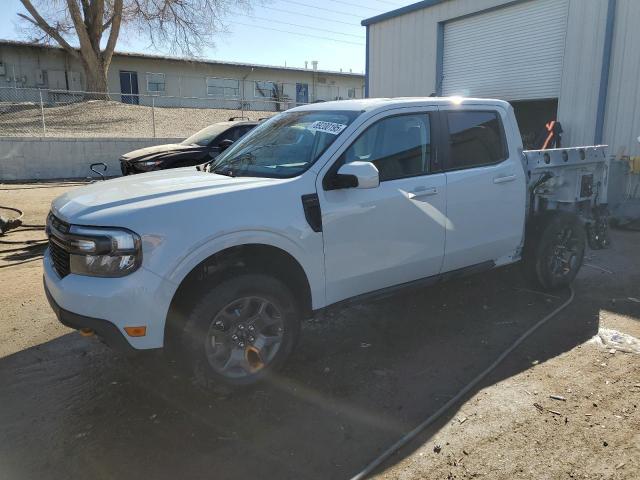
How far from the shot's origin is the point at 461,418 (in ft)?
10.5

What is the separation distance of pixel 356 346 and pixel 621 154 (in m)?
8.43

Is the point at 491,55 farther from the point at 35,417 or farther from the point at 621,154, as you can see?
the point at 35,417

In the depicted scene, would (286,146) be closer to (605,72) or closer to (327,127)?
(327,127)

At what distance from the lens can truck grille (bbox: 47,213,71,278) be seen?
126 inches

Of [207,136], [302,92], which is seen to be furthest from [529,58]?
[302,92]

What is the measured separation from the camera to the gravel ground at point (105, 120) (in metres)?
18.2

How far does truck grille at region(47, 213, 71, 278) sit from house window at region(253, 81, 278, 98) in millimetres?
33448

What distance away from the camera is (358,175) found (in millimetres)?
3455

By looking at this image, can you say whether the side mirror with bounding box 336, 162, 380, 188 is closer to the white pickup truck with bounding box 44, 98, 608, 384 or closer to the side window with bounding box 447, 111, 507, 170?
the white pickup truck with bounding box 44, 98, 608, 384

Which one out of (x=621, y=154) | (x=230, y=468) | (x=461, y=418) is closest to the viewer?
(x=230, y=468)

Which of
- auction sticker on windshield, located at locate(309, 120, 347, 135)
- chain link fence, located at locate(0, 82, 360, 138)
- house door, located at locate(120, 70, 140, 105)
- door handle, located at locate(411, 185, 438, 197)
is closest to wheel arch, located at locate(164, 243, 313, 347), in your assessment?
auction sticker on windshield, located at locate(309, 120, 347, 135)

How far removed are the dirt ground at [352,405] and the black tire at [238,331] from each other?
0.18m

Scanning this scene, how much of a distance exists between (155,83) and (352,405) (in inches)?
1310

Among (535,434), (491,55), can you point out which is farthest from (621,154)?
(535,434)
